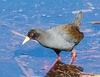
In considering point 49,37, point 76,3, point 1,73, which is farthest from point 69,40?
point 76,3

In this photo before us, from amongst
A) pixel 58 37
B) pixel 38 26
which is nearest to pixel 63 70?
pixel 58 37

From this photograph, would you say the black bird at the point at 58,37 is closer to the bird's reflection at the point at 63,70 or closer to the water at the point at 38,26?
the bird's reflection at the point at 63,70

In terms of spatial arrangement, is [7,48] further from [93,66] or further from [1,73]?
[93,66]

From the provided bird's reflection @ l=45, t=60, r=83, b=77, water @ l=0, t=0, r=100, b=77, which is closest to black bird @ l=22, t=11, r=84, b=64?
bird's reflection @ l=45, t=60, r=83, b=77

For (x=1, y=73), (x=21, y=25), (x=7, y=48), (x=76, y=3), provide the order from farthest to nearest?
(x=76, y=3) → (x=21, y=25) → (x=7, y=48) → (x=1, y=73)

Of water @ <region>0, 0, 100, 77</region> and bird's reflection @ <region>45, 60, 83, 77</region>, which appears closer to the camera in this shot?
bird's reflection @ <region>45, 60, 83, 77</region>

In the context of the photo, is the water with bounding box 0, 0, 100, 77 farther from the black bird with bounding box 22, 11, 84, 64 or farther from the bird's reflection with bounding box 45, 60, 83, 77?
the black bird with bounding box 22, 11, 84, 64

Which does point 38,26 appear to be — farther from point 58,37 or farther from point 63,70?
point 63,70

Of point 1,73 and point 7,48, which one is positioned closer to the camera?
point 1,73
